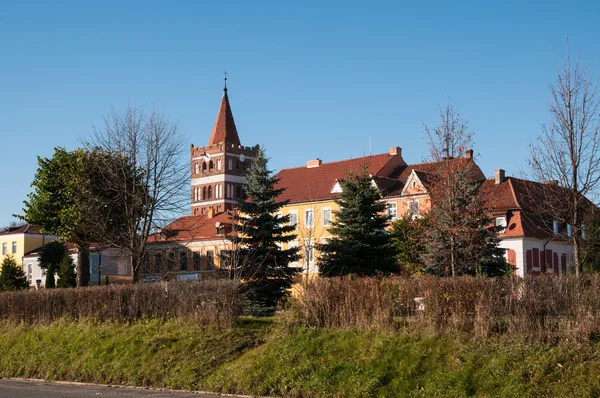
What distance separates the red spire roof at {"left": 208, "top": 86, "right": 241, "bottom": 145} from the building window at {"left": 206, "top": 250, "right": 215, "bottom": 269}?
127ft

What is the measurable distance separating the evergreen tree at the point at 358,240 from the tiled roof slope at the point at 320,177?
28.8 metres

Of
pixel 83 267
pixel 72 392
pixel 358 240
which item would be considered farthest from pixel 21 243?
pixel 72 392

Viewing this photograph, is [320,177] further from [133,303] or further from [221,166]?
[133,303]

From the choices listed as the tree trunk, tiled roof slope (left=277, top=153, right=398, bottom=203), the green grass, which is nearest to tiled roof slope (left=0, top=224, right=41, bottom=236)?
tiled roof slope (left=277, top=153, right=398, bottom=203)

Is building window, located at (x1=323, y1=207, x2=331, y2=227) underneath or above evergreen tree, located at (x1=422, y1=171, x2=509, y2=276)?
above

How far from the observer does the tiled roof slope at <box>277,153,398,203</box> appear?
67.9m

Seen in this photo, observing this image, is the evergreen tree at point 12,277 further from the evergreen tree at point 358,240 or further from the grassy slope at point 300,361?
the grassy slope at point 300,361

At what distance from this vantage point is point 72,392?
1762 centimetres

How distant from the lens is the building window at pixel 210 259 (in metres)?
70.6

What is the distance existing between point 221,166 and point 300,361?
91.6 m

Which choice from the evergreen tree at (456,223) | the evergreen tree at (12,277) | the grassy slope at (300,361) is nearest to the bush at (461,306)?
the grassy slope at (300,361)

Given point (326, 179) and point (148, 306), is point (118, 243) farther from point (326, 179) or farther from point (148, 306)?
point (326, 179)

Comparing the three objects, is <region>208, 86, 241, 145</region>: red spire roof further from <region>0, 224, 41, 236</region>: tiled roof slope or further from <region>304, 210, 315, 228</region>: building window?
<region>304, 210, 315, 228</region>: building window

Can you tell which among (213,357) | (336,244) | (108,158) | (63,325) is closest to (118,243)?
(108,158)
